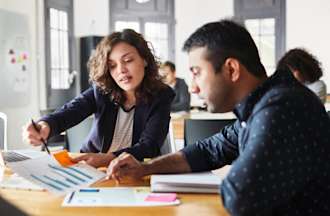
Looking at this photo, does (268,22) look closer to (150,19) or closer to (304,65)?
(150,19)

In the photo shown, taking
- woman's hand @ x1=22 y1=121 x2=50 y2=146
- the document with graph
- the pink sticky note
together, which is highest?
woman's hand @ x1=22 y1=121 x2=50 y2=146

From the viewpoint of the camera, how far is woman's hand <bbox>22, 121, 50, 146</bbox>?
1755mm

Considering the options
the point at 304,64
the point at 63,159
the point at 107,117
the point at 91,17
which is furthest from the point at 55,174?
the point at 91,17

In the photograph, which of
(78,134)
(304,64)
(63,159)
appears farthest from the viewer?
(304,64)

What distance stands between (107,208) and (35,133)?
28.1 inches

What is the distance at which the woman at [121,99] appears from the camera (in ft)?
6.66

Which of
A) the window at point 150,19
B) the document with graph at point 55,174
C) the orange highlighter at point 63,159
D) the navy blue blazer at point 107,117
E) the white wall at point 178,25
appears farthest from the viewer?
the window at point 150,19

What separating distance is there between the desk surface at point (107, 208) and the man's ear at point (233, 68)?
327 mm

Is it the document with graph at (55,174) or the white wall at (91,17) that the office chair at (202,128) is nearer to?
the document with graph at (55,174)

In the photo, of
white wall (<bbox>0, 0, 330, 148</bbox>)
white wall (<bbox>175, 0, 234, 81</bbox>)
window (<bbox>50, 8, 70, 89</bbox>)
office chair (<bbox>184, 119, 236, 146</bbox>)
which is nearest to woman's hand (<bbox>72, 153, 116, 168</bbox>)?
office chair (<bbox>184, 119, 236, 146</bbox>)

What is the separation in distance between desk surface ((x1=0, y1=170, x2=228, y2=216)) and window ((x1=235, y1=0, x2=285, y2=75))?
6.02 metres

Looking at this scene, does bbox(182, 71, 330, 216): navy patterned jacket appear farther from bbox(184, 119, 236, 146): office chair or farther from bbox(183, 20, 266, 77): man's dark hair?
bbox(184, 119, 236, 146): office chair

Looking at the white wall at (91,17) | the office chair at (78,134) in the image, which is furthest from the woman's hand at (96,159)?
the white wall at (91,17)

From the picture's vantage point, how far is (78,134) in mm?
2918
